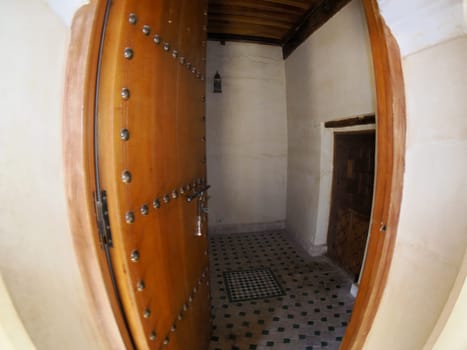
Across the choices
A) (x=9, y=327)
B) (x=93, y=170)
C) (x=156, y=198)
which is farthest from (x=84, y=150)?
(x=9, y=327)

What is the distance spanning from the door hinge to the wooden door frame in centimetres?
2

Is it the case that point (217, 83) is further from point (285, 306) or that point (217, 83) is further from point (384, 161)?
point (384, 161)

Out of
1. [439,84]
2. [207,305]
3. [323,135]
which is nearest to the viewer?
[439,84]

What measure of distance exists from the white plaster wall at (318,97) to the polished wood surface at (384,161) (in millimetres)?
1379

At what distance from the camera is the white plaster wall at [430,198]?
632 mm

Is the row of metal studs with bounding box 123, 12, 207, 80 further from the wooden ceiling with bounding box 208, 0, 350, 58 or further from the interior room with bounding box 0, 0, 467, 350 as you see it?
the wooden ceiling with bounding box 208, 0, 350, 58

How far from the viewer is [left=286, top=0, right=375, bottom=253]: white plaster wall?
2117 millimetres

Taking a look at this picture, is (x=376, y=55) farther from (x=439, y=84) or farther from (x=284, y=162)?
(x=284, y=162)

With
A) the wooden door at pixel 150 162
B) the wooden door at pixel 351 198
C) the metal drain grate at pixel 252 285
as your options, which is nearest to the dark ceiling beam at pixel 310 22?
the wooden door at pixel 351 198

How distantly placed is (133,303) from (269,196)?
123 inches

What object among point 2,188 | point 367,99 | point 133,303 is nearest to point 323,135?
point 367,99

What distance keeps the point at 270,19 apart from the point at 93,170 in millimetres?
2992

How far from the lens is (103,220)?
66cm

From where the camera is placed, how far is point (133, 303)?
2.39 feet
